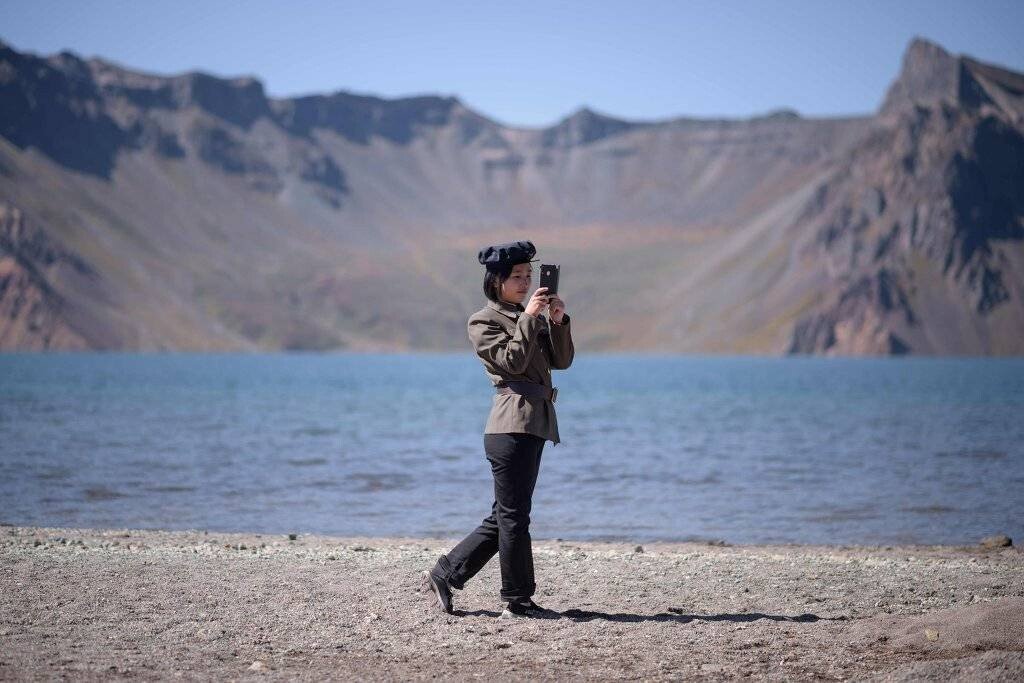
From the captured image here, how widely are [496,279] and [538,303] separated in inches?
23.1

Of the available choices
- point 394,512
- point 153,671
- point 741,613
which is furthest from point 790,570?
point 394,512

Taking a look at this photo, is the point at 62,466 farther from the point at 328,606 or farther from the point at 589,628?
the point at 589,628

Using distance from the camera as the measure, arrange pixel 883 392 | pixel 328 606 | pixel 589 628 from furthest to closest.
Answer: pixel 883 392 < pixel 328 606 < pixel 589 628

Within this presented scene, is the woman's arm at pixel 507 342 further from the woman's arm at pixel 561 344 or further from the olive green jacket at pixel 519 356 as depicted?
the woman's arm at pixel 561 344

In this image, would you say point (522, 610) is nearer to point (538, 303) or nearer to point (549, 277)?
point (538, 303)

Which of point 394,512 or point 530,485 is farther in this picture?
point 394,512

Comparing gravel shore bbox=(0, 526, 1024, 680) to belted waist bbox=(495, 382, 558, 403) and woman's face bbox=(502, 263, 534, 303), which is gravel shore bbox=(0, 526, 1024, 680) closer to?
belted waist bbox=(495, 382, 558, 403)

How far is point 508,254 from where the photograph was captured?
9.23 m

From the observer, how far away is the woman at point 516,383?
29.4ft

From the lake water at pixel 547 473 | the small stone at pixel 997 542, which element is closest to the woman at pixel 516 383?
the lake water at pixel 547 473

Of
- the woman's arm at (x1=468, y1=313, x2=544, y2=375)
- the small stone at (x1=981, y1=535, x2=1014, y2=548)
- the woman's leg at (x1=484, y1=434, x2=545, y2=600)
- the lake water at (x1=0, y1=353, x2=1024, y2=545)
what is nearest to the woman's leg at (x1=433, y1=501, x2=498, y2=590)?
the woman's leg at (x1=484, y1=434, x2=545, y2=600)

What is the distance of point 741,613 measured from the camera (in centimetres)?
984

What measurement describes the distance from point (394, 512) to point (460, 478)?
5907 mm

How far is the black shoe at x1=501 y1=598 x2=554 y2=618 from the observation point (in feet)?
31.0
